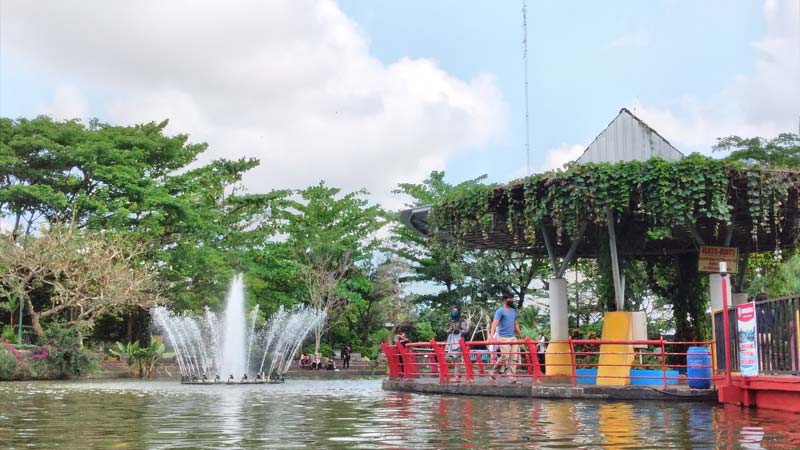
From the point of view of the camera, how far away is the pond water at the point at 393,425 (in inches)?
350

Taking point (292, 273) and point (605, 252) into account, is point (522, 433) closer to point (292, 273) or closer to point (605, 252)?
point (605, 252)

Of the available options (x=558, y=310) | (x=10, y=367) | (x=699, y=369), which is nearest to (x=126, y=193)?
(x=10, y=367)

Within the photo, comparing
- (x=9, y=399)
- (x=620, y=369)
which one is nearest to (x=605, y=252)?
(x=620, y=369)

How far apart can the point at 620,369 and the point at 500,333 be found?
2.49m

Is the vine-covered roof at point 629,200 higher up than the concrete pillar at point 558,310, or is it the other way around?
the vine-covered roof at point 629,200

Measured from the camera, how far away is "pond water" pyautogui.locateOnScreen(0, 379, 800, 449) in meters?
8.88

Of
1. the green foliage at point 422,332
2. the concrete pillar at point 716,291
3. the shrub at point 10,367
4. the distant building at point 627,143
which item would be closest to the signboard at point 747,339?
the concrete pillar at point 716,291

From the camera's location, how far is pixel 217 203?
56344 mm

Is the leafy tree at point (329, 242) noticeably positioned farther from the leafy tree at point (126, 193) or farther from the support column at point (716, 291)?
the support column at point (716, 291)

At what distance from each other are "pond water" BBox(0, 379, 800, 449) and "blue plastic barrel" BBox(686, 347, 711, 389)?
1610 mm

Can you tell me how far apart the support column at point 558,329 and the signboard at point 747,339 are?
6.80 m

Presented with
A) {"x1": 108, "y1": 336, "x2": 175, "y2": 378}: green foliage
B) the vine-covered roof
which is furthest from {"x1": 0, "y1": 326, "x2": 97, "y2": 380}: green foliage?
the vine-covered roof

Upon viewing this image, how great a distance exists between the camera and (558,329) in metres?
21.8

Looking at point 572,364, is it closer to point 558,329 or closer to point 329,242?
point 558,329
